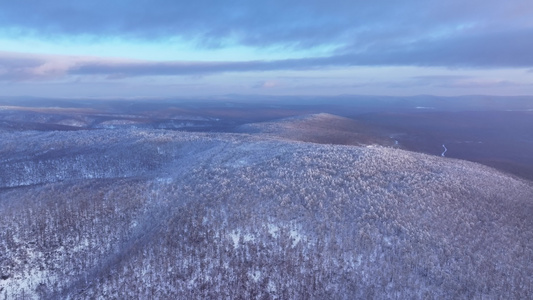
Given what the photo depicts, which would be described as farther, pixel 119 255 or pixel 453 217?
pixel 453 217

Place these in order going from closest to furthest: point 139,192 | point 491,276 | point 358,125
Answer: point 491,276 < point 139,192 < point 358,125

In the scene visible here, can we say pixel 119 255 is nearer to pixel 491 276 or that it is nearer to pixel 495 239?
pixel 491 276

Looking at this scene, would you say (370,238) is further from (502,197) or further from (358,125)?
(358,125)

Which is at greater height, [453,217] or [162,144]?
[162,144]

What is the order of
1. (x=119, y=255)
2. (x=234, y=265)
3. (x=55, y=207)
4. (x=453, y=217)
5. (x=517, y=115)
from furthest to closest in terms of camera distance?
(x=517, y=115)
(x=55, y=207)
(x=453, y=217)
(x=119, y=255)
(x=234, y=265)

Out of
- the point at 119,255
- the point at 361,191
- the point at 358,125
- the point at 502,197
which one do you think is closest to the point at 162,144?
the point at 119,255

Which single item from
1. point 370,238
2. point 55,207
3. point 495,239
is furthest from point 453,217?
point 55,207

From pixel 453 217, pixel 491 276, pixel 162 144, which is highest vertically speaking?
pixel 162 144

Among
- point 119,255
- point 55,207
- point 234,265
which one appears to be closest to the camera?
point 234,265

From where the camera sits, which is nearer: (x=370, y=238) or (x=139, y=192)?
(x=370, y=238)
